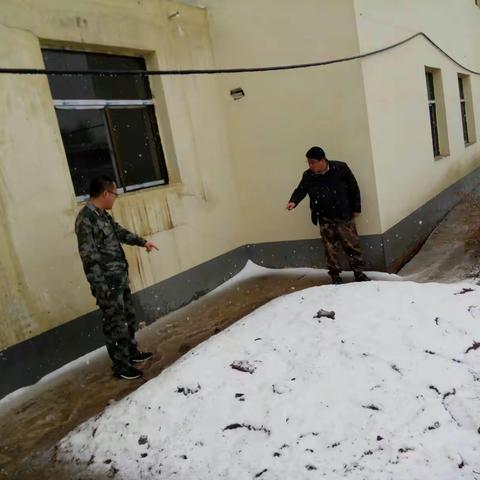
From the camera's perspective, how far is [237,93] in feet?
21.3

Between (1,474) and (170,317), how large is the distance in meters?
2.68

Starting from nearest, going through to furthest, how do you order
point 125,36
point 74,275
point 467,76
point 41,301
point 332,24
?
point 41,301 → point 74,275 → point 125,36 → point 332,24 → point 467,76

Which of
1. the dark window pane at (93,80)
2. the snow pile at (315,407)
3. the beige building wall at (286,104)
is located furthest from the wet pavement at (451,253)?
the dark window pane at (93,80)

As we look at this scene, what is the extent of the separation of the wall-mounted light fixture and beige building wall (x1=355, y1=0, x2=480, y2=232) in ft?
5.43

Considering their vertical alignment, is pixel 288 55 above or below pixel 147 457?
above

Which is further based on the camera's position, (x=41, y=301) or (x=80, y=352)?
(x=80, y=352)

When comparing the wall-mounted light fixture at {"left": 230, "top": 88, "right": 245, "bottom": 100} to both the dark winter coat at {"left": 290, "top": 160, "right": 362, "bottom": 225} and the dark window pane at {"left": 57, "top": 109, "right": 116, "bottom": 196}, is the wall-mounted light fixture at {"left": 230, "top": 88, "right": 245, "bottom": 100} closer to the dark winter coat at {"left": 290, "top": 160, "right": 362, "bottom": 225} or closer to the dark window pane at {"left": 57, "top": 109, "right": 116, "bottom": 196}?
the dark winter coat at {"left": 290, "top": 160, "right": 362, "bottom": 225}

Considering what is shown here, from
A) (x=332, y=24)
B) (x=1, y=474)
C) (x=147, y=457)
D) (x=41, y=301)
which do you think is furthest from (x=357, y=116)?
(x=1, y=474)

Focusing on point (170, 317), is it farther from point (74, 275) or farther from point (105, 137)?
point (105, 137)

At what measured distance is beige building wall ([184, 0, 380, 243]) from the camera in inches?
228

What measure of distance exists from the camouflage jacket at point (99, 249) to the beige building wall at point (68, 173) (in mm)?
666

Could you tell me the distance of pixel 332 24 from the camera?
5.73 meters

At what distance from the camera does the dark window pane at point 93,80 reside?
4785 millimetres

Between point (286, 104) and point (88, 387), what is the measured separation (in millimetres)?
4205
